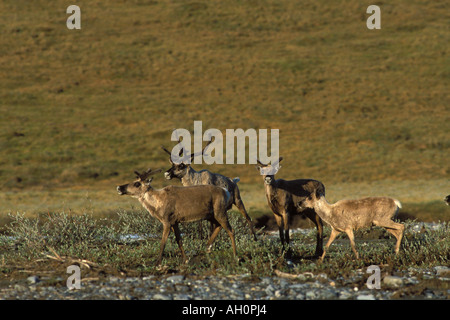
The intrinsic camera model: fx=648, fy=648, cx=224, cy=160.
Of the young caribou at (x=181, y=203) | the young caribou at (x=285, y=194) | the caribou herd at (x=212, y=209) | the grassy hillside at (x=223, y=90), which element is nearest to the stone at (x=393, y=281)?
the caribou herd at (x=212, y=209)

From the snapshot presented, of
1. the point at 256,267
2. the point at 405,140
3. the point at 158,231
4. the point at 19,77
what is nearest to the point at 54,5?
the point at 19,77

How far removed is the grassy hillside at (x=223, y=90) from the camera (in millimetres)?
38344

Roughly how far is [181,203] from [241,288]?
7.64 feet

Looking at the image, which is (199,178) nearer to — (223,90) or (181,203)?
(181,203)

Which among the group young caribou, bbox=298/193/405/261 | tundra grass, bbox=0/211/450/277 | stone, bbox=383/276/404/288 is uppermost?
young caribou, bbox=298/193/405/261

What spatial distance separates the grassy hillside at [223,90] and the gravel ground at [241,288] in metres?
16.2

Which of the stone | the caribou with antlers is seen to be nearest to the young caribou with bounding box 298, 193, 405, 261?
the stone

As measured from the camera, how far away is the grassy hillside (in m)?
38.3

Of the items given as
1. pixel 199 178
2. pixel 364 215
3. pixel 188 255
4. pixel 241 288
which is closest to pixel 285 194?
pixel 199 178

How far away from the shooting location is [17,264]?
1142 centimetres

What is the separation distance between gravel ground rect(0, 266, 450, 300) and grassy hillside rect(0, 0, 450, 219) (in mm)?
16167

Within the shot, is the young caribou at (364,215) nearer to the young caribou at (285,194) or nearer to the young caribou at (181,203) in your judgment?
the young caribou at (285,194)

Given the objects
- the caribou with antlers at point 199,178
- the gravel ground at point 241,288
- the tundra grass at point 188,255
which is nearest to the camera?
the gravel ground at point 241,288

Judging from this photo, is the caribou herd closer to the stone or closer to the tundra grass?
the tundra grass
